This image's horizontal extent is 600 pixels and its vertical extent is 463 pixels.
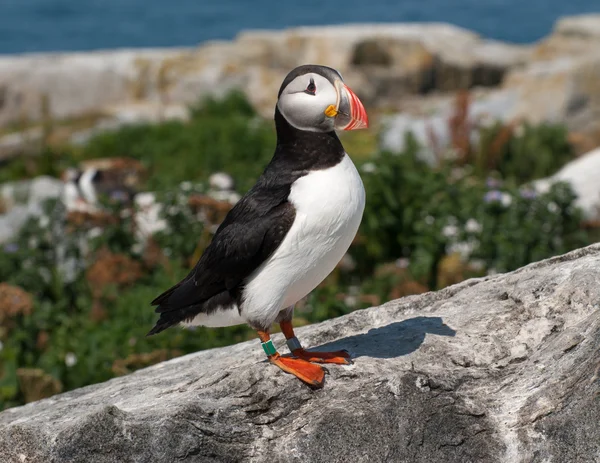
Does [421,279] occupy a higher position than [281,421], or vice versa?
[281,421]

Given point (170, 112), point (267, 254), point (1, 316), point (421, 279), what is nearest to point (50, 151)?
point (170, 112)

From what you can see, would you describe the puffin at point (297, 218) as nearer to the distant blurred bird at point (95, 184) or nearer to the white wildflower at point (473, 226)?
the white wildflower at point (473, 226)

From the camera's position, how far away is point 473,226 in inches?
343

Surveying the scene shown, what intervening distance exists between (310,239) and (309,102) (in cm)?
57

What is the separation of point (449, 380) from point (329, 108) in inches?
48.6

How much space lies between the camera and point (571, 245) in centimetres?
779

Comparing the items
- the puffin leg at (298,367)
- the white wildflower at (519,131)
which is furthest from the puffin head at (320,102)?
the white wildflower at (519,131)

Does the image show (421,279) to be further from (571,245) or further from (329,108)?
(329,108)

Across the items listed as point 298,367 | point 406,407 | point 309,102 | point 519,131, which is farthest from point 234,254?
point 519,131

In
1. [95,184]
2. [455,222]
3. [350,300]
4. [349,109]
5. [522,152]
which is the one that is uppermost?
[349,109]

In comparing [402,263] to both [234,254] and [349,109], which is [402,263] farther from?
[349,109]

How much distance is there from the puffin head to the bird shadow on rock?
102 cm

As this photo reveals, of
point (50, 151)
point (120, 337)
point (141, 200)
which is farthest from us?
point (50, 151)

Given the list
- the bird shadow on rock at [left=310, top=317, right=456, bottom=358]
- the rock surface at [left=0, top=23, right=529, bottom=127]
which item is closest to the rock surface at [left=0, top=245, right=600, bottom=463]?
the bird shadow on rock at [left=310, top=317, right=456, bottom=358]
